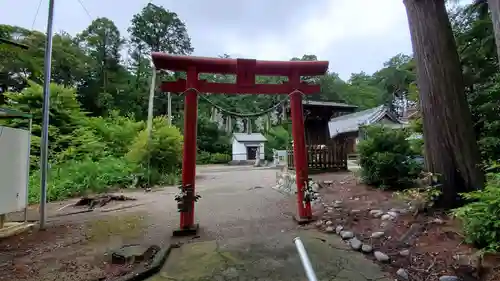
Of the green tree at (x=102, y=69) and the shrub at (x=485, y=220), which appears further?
the green tree at (x=102, y=69)

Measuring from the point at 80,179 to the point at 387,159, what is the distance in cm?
1019

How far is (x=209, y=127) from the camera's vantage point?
30.6m

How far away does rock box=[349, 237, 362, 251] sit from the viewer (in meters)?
3.63

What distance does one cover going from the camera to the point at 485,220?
2799mm

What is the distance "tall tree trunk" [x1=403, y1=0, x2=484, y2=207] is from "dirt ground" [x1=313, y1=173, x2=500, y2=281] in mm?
713

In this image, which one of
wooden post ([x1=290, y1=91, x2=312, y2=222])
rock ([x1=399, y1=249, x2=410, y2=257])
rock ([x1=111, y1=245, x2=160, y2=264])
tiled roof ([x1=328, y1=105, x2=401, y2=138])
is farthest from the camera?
tiled roof ([x1=328, y1=105, x2=401, y2=138])

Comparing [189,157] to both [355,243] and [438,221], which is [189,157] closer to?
[355,243]

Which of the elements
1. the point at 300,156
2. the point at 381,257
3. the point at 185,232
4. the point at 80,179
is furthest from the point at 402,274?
the point at 80,179

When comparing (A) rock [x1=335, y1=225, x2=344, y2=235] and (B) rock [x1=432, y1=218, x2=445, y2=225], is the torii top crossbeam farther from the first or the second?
(B) rock [x1=432, y1=218, x2=445, y2=225]

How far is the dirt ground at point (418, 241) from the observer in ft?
8.89

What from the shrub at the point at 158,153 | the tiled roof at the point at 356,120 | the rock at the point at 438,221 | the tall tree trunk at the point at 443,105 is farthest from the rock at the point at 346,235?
the tiled roof at the point at 356,120

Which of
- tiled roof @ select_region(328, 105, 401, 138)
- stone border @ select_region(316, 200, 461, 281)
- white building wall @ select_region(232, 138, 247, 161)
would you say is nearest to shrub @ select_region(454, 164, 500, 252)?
stone border @ select_region(316, 200, 461, 281)

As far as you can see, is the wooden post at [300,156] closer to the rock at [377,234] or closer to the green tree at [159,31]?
the rock at [377,234]

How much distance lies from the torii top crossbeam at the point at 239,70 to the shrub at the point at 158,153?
26.6 ft
